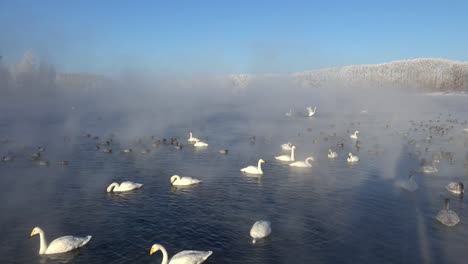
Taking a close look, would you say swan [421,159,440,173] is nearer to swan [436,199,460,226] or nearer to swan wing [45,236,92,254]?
swan [436,199,460,226]

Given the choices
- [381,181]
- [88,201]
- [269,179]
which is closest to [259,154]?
[269,179]

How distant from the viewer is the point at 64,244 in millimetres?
19016

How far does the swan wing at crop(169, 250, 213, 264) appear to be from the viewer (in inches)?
690

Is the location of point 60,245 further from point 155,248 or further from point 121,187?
point 121,187

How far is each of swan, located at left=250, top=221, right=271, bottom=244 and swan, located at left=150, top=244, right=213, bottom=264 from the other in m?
2.99

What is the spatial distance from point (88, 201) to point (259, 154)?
22.1m

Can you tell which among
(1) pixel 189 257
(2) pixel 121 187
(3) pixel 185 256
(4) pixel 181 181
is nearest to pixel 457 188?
(4) pixel 181 181

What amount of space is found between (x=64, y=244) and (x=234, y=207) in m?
10.4

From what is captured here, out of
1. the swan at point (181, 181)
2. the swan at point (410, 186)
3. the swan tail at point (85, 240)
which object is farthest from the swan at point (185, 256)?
the swan at point (410, 186)

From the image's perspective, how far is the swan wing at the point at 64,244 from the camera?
62.0 ft

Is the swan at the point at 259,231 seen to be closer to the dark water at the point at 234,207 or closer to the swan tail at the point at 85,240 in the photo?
the dark water at the point at 234,207

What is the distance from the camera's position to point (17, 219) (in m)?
23.4

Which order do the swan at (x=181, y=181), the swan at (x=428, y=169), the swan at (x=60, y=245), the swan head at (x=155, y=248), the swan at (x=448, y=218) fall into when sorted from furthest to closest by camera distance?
the swan at (x=428, y=169) → the swan at (x=181, y=181) → the swan at (x=448, y=218) → the swan at (x=60, y=245) → the swan head at (x=155, y=248)

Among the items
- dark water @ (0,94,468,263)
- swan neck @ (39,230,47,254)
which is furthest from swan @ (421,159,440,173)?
swan neck @ (39,230,47,254)
